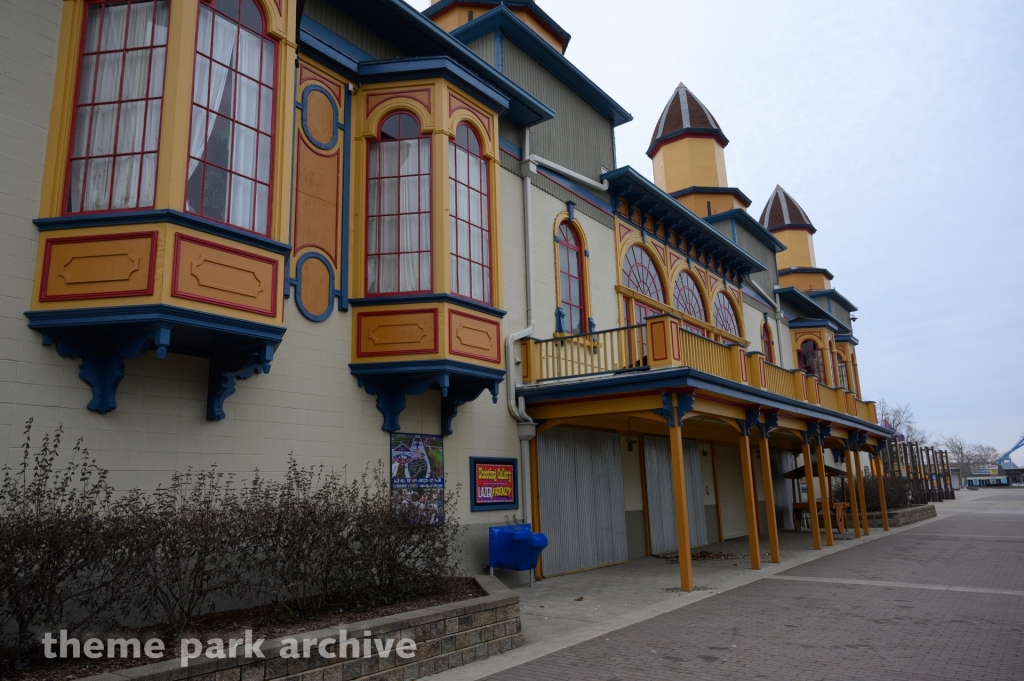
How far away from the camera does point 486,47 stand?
45.8ft

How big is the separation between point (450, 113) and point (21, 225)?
19.2 feet

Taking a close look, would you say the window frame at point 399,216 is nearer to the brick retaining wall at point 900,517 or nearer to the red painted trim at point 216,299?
the red painted trim at point 216,299

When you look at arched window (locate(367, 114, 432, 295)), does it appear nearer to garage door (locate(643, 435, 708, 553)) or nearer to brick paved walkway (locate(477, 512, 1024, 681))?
brick paved walkway (locate(477, 512, 1024, 681))

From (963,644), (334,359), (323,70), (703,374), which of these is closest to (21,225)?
(334,359)

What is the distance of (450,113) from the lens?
422 inches

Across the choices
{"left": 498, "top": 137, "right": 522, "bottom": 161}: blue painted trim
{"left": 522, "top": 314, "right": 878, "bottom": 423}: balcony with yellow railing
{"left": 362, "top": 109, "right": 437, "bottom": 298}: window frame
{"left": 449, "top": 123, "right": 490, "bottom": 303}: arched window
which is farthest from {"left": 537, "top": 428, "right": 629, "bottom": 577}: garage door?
{"left": 498, "top": 137, "right": 522, "bottom": 161}: blue painted trim

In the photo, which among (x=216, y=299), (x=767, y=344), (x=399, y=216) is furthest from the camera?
(x=767, y=344)

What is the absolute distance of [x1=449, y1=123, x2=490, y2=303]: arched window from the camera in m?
10.7

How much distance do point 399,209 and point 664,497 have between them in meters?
10.2

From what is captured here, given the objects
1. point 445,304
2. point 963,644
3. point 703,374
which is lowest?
point 963,644

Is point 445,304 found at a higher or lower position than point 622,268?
lower

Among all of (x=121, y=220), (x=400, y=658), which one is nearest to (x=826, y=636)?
(x=400, y=658)

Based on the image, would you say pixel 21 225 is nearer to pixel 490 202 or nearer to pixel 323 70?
pixel 323 70

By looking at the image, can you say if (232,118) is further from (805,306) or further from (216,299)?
(805,306)
